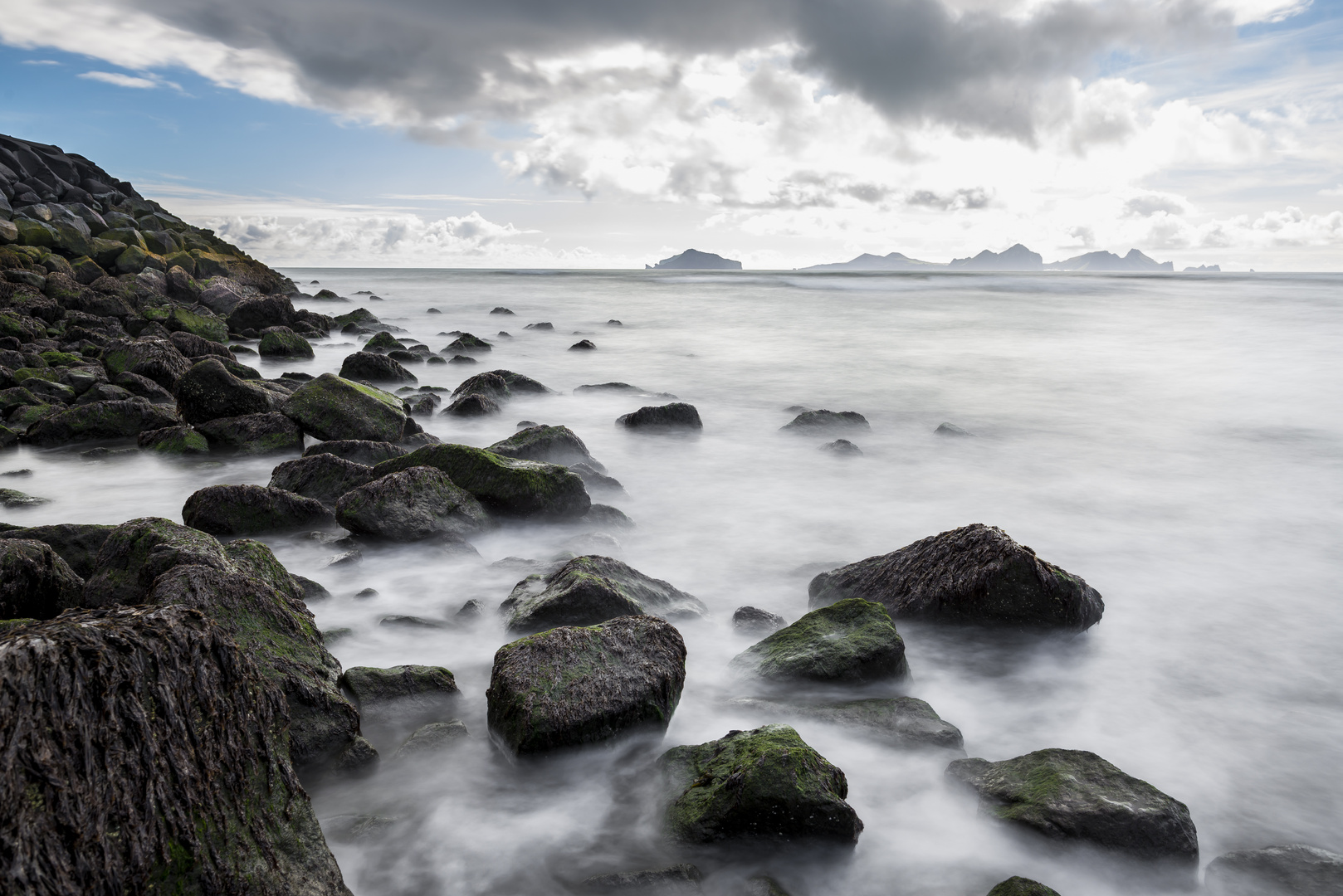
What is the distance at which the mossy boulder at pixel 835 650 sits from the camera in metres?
3.60

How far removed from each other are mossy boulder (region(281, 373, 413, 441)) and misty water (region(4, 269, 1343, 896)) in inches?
19.6

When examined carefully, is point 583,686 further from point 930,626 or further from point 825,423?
point 825,423

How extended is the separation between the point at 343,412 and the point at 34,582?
4.02m

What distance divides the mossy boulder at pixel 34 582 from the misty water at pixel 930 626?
1.09m

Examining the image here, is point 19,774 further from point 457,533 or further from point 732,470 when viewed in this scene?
point 732,470

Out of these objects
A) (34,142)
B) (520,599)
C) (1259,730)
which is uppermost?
(34,142)

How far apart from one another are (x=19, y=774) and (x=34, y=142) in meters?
36.2

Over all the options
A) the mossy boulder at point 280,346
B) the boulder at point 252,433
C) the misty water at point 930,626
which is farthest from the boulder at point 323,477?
the mossy boulder at point 280,346

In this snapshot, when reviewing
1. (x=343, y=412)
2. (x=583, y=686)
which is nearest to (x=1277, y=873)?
(x=583, y=686)

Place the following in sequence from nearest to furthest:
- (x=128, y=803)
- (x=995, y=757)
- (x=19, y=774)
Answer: (x=19, y=774)
(x=128, y=803)
(x=995, y=757)

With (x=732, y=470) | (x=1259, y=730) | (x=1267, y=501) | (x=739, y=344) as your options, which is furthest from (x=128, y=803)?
(x=739, y=344)

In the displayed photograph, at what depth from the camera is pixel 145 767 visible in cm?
179

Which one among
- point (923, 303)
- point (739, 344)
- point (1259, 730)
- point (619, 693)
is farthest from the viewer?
point (923, 303)

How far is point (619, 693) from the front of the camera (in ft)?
10.1
